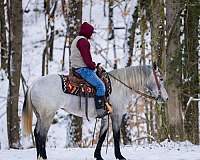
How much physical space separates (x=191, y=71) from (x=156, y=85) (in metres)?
4.44

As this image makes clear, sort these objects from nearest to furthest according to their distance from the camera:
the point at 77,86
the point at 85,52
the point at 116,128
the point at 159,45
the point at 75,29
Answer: the point at 85,52
the point at 77,86
the point at 116,128
the point at 159,45
the point at 75,29

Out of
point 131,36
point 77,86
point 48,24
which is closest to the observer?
point 77,86

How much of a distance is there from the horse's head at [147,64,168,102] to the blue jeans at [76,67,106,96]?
0.94 metres

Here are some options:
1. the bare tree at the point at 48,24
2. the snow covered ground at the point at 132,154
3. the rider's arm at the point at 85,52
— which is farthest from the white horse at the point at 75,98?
the bare tree at the point at 48,24

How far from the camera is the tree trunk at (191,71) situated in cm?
1282

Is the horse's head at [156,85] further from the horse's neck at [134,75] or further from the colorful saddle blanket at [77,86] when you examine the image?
the colorful saddle blanket at [77,86]

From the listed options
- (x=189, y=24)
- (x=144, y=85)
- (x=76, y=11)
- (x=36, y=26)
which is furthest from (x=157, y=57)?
(x=36, y=26)

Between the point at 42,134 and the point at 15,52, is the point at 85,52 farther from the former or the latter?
the point at 15,52

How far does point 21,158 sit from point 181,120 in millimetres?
4626

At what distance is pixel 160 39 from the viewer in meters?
12.7

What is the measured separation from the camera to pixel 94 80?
27.0 ft

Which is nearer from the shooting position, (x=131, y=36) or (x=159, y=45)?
(x=159, y=45)

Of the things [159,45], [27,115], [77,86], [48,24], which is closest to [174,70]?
[159,45]

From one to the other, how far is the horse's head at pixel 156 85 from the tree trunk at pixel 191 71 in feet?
13.5
